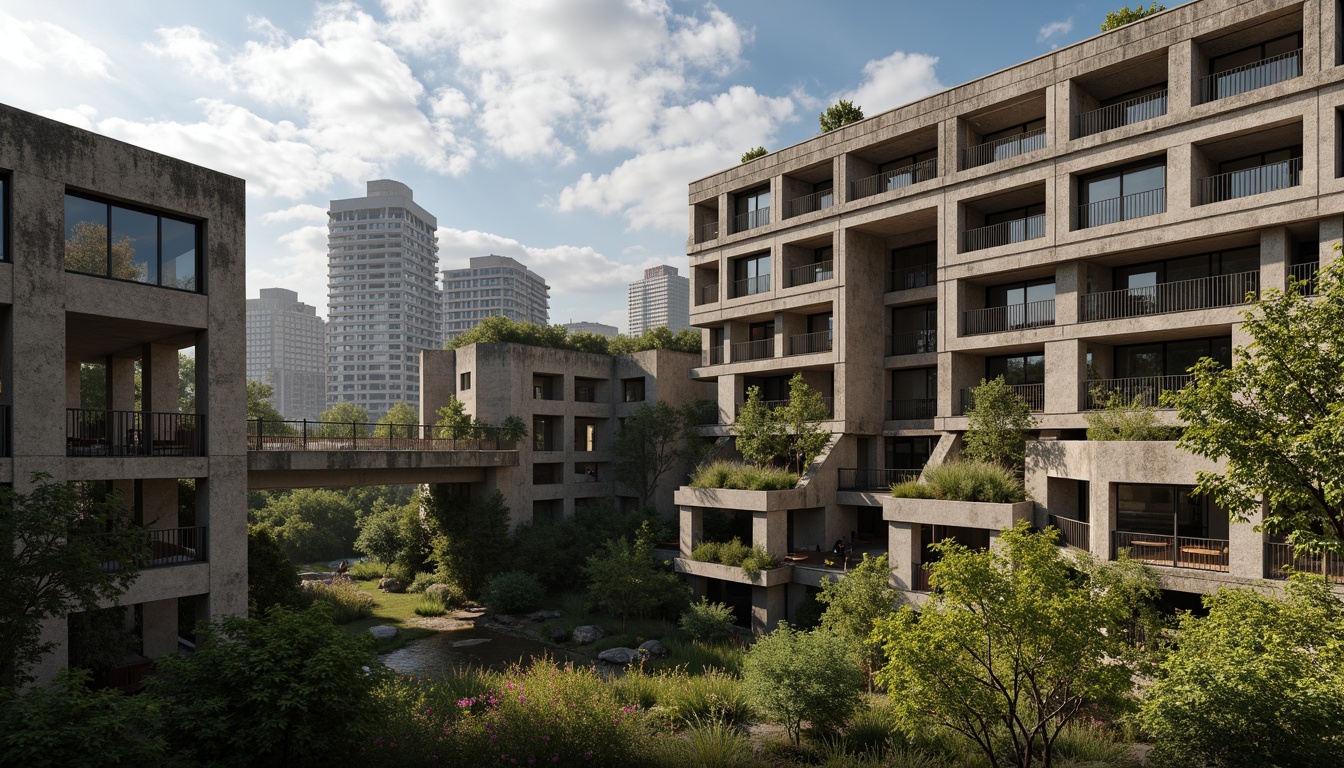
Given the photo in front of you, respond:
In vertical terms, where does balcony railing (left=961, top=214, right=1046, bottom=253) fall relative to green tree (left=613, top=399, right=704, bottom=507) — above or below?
above

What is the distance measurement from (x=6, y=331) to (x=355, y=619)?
20283mm

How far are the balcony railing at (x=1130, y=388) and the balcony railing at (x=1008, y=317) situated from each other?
299cm

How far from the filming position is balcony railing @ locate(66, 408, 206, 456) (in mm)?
17859

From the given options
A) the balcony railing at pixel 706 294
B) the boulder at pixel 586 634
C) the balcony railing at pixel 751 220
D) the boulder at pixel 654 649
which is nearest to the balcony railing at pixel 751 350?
the balcony railing at pixel 706 294

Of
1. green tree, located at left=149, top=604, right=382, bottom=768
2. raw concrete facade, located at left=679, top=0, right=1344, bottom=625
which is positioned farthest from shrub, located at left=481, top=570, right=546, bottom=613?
green tree, located at left=149, top=604, right=382, bottom=768

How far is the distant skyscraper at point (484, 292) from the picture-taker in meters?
163

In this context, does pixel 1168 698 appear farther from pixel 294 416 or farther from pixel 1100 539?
pixel 294 416

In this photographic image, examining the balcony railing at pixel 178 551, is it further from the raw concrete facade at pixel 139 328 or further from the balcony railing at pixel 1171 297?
the balcony railing at pixel 1171 297

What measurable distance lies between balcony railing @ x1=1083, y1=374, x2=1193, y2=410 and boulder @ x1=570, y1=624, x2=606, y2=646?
2054 centimetres

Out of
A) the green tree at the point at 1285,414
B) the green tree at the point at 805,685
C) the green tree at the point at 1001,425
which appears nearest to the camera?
the green tree at the point at 1285,414

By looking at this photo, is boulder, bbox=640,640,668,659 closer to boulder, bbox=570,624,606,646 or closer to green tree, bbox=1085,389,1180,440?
boulder, bbox=570,624,606,646

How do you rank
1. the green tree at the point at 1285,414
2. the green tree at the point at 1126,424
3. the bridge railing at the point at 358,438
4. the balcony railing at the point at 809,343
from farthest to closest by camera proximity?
1. the balcony railing at the point at 809,343
2. the bridge railing at the point at 358,438
3. the green tree at the point at 1126,424
4. the green tree at the point at 1285,414

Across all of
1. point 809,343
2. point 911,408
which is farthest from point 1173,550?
point 809,343

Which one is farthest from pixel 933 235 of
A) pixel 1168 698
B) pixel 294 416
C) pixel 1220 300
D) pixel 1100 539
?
pixel 294 416
